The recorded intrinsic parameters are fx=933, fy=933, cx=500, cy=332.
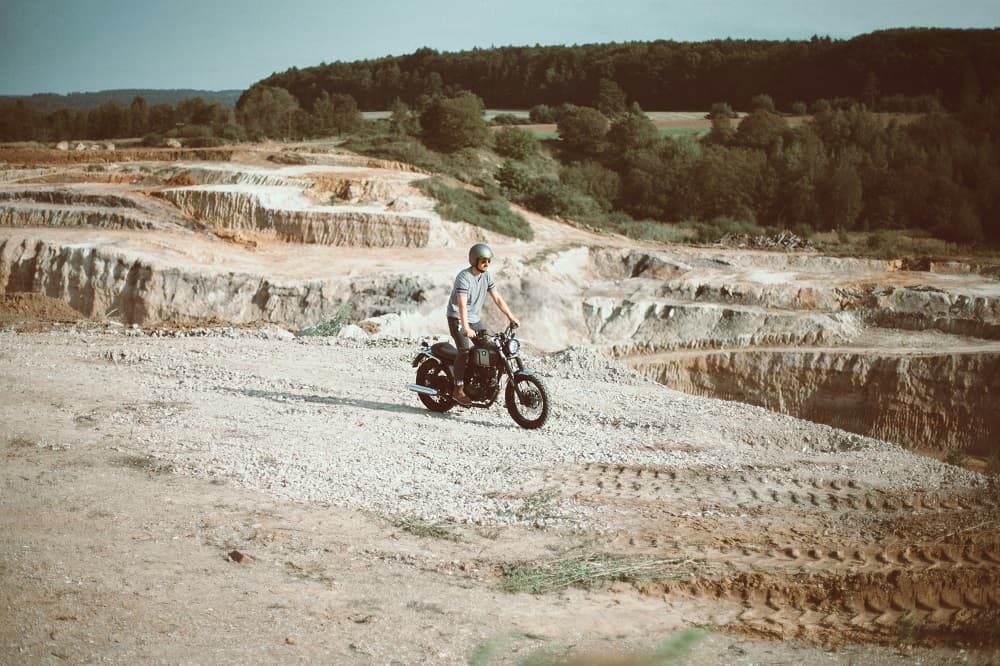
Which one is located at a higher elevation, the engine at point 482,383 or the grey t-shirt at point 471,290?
the grey t-shirt at point 471,290

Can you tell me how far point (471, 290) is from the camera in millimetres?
9992

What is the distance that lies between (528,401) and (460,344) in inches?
38.7

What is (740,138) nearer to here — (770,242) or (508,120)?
(770,242)

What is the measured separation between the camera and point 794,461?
32.8 feet

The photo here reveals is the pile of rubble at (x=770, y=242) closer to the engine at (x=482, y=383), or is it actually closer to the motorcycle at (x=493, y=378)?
the motorcycle at (x=493, y=378)

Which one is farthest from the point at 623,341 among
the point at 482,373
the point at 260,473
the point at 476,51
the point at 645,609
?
the point at 476,51

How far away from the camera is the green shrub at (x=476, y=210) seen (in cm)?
2823

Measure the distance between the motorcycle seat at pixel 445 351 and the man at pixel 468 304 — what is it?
181 mm

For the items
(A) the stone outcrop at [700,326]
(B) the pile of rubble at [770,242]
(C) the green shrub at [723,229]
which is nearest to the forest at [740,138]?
(C) the green shrub at [723,229]

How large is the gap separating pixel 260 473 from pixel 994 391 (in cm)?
1561

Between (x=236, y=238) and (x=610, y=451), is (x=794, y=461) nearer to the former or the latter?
(x=610, y=451)

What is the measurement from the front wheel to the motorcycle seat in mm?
736

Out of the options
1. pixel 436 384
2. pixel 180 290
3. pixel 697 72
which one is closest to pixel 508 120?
pixel 697 72

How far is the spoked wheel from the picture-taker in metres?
10.8
